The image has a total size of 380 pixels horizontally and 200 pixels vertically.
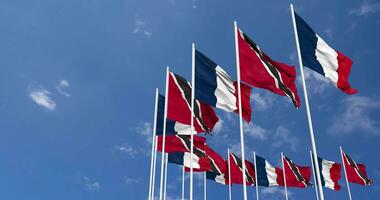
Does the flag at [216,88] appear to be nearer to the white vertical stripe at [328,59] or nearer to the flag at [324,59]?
the flag at [324,59]

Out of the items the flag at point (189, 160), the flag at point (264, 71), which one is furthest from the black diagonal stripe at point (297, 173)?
the flag at point (264, 71)

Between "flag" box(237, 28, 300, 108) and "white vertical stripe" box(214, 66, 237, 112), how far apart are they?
1968 millimetres

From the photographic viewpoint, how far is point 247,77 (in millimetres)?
15945

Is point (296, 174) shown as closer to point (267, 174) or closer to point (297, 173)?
point (297, 173)

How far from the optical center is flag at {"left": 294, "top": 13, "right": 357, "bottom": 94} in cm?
1512

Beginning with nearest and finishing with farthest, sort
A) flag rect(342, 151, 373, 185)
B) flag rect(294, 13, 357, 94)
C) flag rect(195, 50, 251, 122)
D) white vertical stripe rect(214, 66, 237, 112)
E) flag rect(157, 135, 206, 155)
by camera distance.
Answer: flag rect(294, 13, 357, 94) → flag rect(195, 50, 251, 122) → white vertical stripe rect(214, 66, 237, 112) → flag rect(157, 135, 206, 155) → flag rect(342, 151, 373, 185)

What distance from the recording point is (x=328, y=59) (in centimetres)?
Result: 1544

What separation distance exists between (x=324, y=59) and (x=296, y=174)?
21669 mm

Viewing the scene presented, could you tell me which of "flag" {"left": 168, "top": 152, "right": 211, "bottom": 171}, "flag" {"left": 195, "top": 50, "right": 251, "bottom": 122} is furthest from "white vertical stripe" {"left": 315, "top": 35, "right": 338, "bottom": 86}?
"flag" {"left": 168, "top": 152, "right": 211, "bottom": 171}

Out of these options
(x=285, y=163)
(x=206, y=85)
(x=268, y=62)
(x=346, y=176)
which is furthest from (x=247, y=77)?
(x=346, y=176)

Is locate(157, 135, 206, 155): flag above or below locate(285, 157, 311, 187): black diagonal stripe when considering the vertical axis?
below

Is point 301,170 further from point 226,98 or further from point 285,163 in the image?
point 226,98

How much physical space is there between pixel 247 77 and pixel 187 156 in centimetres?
1280

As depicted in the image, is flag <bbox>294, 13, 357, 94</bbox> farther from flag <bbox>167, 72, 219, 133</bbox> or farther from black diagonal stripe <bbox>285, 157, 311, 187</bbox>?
black diagonal stripe <bbox>285, 157, 311, 187</bbox>
